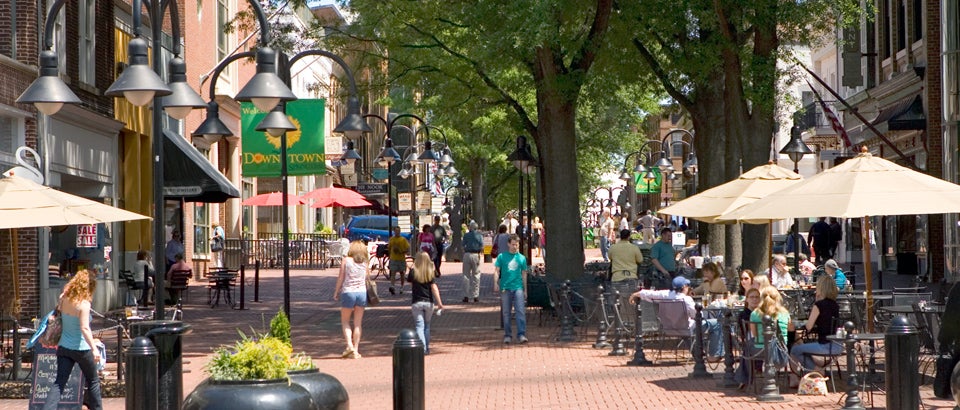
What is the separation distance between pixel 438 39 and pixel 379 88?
1.83m

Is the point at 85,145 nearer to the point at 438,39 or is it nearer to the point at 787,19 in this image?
the point at 438,39

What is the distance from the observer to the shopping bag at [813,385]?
43.9 ft

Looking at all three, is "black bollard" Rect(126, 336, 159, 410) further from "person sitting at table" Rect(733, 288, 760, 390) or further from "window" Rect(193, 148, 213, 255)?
"window" Rect(193, 148, 213, 255)

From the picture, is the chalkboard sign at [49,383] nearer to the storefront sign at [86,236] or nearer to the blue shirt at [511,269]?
the blue shirt at [511,269]

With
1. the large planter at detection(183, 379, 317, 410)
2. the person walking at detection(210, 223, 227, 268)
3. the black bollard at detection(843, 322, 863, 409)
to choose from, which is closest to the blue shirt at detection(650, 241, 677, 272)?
the black bollard at detection(843, 322, 863, 409)

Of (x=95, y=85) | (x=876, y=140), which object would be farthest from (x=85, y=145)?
(x=876, y=140)

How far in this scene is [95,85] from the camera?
1034 inches

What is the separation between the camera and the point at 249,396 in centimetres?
834

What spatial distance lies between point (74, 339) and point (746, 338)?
654cm

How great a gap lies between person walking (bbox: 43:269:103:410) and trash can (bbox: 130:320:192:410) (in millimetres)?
1221

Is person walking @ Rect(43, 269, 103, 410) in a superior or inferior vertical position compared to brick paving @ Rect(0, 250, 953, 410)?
superior

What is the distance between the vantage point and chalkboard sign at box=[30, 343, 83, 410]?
1155cm

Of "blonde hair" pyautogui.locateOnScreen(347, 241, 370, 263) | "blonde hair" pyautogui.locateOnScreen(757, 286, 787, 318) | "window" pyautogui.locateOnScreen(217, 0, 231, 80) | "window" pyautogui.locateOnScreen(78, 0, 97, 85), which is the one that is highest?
"window" pyautogui.locateOnScreen(217, 0, 231, 80)

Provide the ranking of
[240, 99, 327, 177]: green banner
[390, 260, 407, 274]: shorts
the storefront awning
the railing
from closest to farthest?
[240, 99, 327, 177]: green banner → the storefront awning → [390, 260, 407, 274]: shorts → the railing
